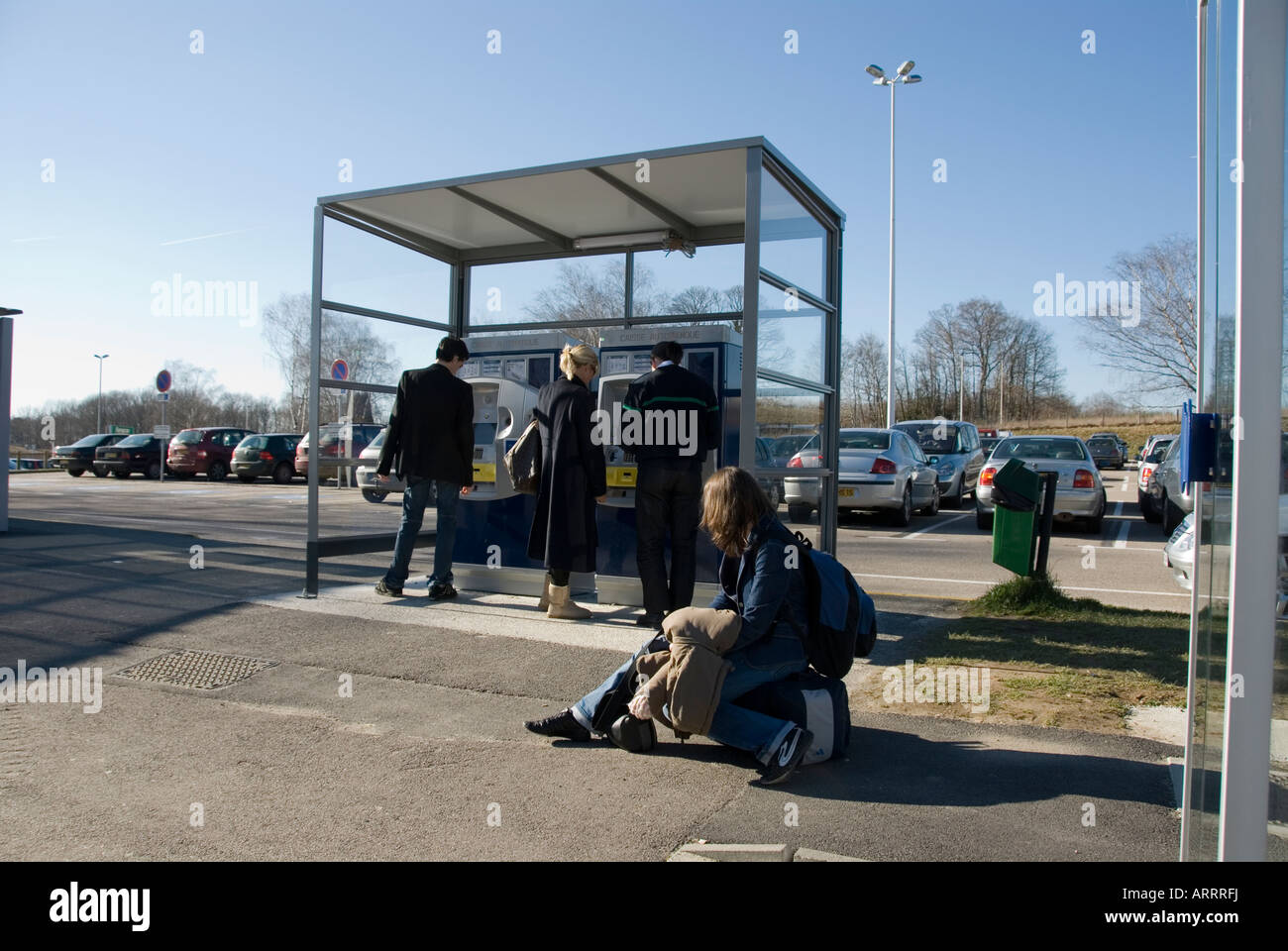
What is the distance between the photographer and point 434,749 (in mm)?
4098

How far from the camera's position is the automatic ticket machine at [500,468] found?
7633 millimetres

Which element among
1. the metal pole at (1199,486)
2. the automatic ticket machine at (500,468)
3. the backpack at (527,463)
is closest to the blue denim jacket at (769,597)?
the metal pole at (1199,486)

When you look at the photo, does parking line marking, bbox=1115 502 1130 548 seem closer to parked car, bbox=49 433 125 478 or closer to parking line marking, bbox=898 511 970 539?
parking line marking, bbox=898 511 970 539

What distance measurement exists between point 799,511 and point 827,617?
9.53ft

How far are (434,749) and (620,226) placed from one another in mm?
5407

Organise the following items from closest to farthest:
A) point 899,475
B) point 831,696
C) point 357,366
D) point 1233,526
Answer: point 1233,526
point 831,696
point 357,366
point 899,475

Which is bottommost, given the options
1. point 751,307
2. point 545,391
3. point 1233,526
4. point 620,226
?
point 1233,526

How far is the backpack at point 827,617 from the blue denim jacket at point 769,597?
0.03 m

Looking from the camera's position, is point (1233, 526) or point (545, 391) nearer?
point (1233, 526)

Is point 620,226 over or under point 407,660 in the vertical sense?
over

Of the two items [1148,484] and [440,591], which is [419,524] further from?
[1148,484]
